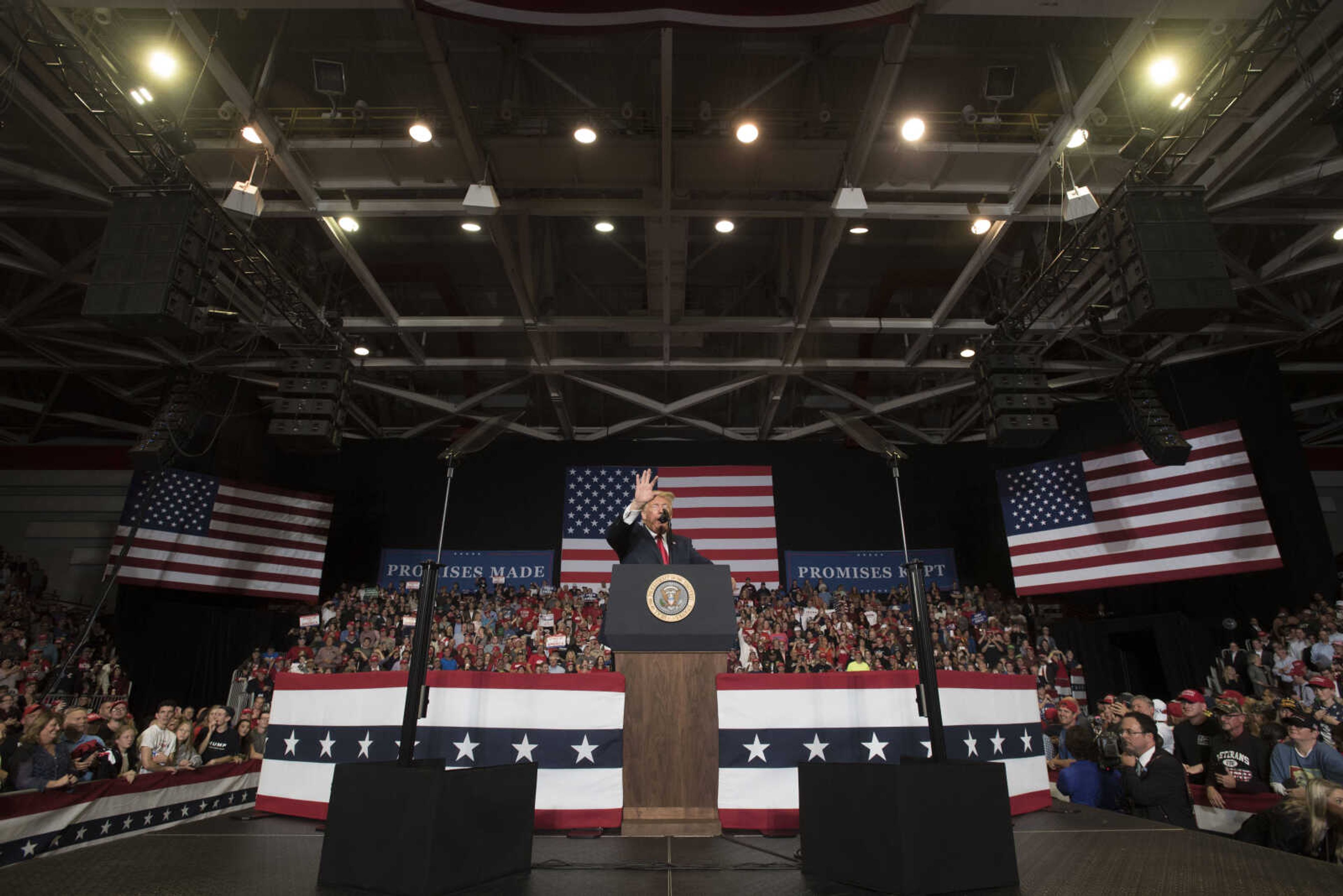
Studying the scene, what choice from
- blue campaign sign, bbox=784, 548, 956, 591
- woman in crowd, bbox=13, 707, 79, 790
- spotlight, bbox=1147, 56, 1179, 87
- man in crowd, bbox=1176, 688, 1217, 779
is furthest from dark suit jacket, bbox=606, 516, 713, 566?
blue campaign sign, bbox=784, 548, 956, 591

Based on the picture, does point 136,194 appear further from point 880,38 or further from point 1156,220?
point 1156,220

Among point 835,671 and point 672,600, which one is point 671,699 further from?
point 835,671

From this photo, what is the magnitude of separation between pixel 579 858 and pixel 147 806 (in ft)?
20.2

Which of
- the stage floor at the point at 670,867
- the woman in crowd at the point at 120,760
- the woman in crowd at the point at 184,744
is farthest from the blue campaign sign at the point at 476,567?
the stage floor at the point at 670,867

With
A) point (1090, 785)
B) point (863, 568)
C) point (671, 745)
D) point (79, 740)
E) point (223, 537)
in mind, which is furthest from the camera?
point (863, 568)

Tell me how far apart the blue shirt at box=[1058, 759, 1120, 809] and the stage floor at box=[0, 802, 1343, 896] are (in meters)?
2.61

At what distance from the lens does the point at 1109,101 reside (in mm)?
8992

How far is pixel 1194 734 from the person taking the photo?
244 inches

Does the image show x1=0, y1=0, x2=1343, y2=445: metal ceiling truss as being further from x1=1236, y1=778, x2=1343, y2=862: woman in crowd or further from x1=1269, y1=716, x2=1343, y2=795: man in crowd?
x1=1236, y1=778, x2=1343, y2=862: woman in crowd

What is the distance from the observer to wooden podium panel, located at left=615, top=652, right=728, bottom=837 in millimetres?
3240

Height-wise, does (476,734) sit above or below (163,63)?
below

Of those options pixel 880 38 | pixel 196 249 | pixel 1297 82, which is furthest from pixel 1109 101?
pixel 196 249

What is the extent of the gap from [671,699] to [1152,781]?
12.8 feet

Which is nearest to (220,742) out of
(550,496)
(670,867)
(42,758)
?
(42,758)
